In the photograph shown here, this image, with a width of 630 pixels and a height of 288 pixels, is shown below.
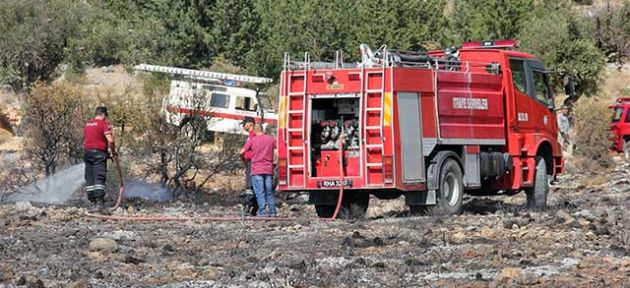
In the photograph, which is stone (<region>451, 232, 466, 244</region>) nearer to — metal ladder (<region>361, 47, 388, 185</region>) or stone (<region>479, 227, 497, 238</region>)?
stone (<region>479, 227, 497, 238</region>)

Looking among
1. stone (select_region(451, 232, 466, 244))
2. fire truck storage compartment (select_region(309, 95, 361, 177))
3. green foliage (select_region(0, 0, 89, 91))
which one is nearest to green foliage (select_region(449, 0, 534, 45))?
green foliage (select_region(0, 0, 89, 91))

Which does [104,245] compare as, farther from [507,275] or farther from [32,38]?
[32,38]

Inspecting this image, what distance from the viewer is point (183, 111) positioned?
2473 centimetres

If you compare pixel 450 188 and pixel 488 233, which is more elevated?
pixel 450 188

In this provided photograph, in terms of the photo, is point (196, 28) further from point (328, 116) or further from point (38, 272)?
point (38, 272)

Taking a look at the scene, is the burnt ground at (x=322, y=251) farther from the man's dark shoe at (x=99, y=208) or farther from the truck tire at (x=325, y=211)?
the truck tire at (x=325, y=211)

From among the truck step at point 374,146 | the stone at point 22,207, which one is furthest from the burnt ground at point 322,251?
the truck step at point 374,146

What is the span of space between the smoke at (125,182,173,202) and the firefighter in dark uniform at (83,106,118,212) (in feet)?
15.9

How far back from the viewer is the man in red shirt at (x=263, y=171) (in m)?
18.2

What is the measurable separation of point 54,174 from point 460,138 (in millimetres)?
9851

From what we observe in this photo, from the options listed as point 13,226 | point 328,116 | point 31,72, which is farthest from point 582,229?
point 31,72

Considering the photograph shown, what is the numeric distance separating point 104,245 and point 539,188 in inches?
409

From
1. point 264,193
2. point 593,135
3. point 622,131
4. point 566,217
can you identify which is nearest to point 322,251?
point 566,217

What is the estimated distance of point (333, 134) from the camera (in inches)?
719
